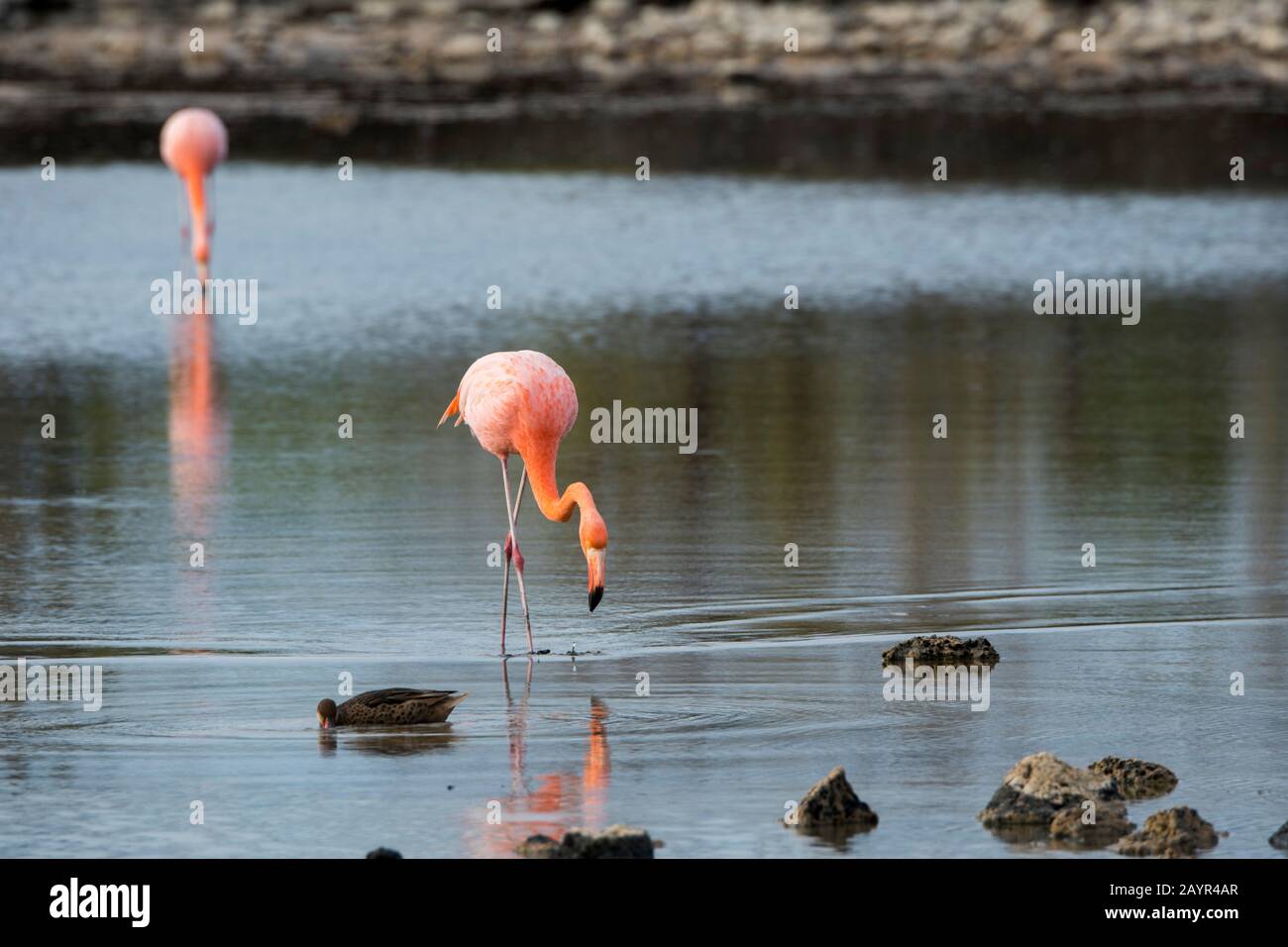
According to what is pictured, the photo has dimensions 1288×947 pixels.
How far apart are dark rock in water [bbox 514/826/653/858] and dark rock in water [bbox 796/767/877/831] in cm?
61

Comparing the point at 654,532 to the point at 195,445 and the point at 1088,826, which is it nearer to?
the point at 195,445

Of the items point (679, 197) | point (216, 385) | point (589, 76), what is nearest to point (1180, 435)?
point (216, 385)

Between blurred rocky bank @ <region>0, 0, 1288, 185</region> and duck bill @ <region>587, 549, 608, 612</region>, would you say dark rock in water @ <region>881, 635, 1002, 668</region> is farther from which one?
blurred rocky bank @ <region>0, 0, 1288, 185</region>

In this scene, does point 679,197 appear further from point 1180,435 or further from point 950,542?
point 950,542

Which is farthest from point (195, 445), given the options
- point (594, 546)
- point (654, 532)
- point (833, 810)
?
point (833, 810)

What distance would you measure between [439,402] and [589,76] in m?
25.8

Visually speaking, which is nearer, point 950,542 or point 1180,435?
point 950,542

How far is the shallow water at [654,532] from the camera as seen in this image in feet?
27.9

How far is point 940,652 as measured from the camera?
9.92 m

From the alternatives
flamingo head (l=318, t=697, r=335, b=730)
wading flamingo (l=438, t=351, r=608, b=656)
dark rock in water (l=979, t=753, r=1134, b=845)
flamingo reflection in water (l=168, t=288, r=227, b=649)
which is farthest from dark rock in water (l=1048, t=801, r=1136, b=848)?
flamingo reflection in water (l=168, t=288, r=227, b=649)

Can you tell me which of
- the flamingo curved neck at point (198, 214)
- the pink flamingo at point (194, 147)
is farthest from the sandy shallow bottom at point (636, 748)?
the pink flamingo at point (194, 147)

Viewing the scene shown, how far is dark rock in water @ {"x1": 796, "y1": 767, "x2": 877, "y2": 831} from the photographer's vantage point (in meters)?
7.89

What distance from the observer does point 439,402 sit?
16.4 metres

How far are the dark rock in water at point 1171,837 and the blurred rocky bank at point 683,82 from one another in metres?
21.7
